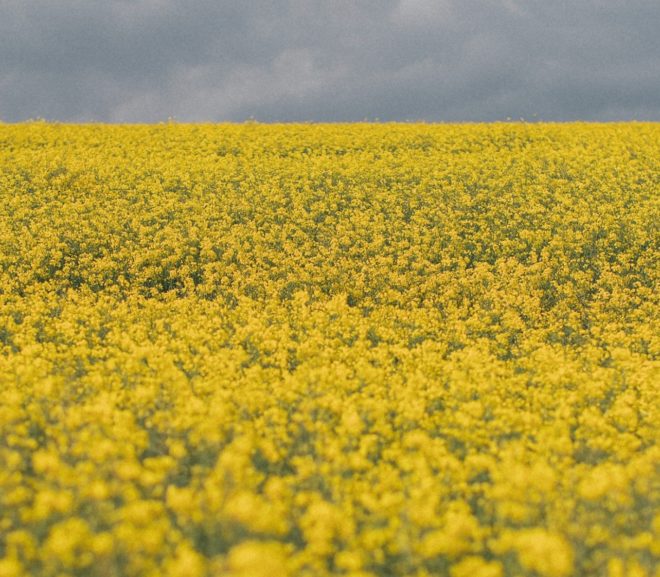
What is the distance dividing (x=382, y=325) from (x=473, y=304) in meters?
3.53

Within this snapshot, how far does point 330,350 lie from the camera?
13.5 m

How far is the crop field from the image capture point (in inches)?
237

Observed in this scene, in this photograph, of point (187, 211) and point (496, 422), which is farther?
point (187, 211)

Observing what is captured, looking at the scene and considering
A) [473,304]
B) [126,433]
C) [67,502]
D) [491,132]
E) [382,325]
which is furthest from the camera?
[491,132]

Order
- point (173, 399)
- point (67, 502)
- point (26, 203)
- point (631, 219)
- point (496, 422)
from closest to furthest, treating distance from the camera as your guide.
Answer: point (67, 502) → point (496, 422) → point (173, 399) → point (631, 219) → point (26, 203)

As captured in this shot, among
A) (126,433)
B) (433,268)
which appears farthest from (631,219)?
(126,433)

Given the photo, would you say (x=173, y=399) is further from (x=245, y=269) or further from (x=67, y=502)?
(x=245, y=269)

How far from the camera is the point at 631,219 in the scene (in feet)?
80.6

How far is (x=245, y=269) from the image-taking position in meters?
20.7

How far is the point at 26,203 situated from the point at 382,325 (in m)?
17.5

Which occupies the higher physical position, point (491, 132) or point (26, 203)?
point (491, 132)

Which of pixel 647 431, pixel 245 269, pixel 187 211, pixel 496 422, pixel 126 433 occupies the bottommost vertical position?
pixel 647 431

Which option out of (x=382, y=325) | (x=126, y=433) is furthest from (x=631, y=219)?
(x=126, y=433)

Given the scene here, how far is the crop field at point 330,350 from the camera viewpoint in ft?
19.8
